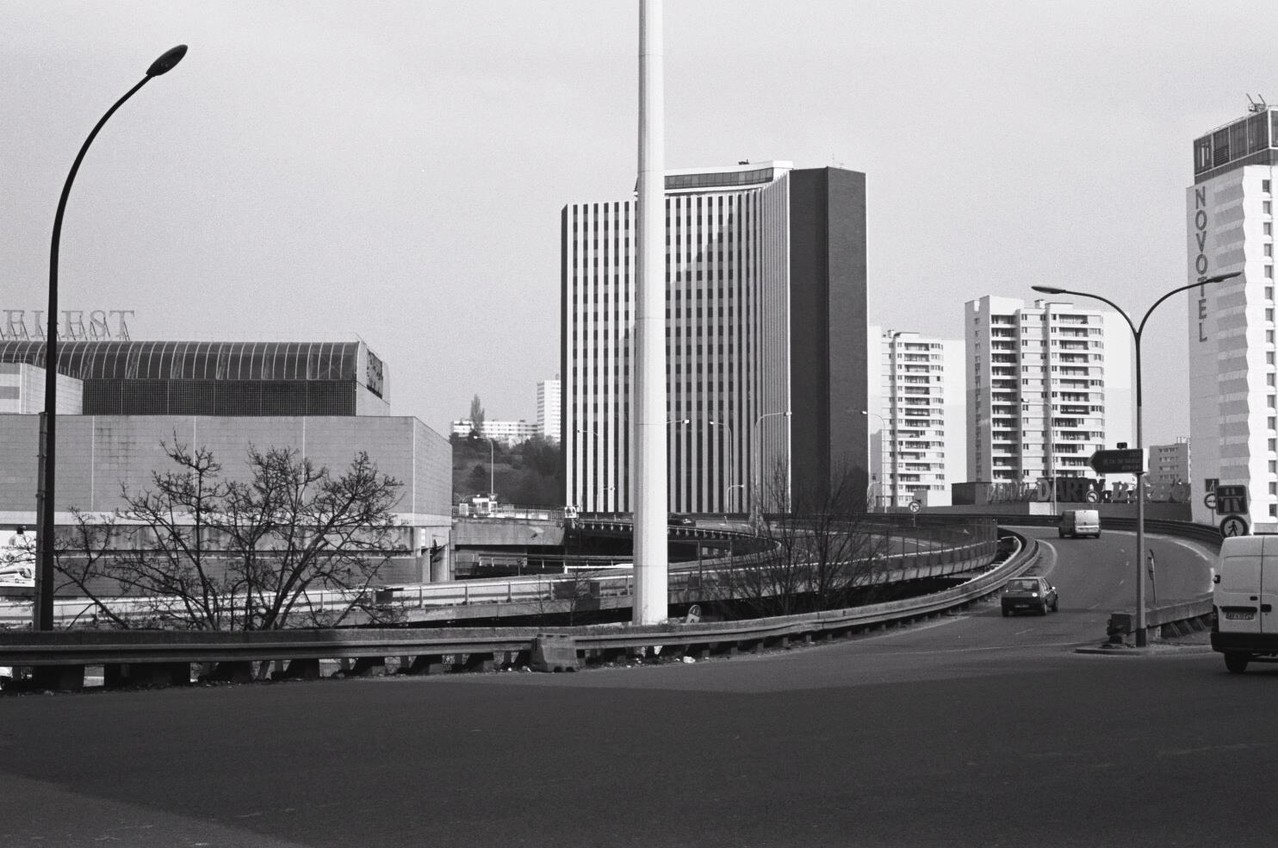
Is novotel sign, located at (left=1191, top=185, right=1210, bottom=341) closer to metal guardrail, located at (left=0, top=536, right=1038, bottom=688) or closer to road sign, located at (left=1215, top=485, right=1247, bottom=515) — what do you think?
road sign, located at (left=1215, top=485, right=1247, bottom=515)

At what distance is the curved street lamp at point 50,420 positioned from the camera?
1870cm

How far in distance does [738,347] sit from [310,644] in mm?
181433

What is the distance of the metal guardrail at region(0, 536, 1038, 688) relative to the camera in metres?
15.8

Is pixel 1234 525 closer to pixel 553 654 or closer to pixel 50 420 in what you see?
pixel 553 654

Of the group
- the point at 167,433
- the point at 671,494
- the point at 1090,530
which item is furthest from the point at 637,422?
the point at 671,494

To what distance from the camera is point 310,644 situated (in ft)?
59.3

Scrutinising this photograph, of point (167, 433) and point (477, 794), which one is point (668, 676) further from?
point (167, 433)

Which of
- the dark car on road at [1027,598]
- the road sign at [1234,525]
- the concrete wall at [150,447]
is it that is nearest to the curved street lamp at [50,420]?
the road sign at [1234,525]

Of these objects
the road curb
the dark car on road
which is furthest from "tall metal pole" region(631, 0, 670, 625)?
the dark car on road

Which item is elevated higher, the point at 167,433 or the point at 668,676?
the point at 167,433

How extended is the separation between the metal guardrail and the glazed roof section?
94.7 meters

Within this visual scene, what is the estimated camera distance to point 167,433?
101938 mm

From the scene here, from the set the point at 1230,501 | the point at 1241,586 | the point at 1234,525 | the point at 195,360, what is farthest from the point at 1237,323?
the point at 1241,586

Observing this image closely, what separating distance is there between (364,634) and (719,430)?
7059 inches
